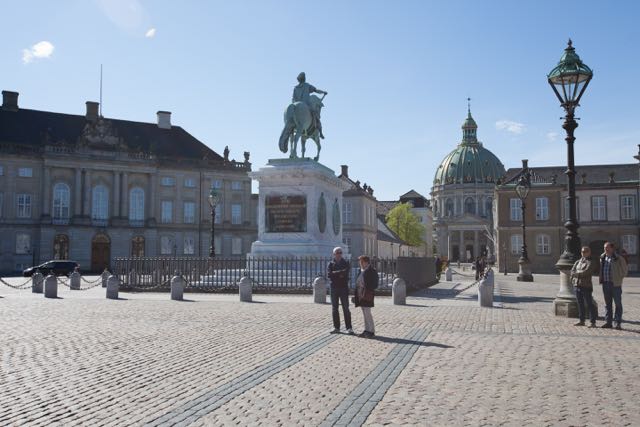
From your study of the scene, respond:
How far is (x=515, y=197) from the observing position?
211ft

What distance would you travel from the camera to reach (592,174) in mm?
65500

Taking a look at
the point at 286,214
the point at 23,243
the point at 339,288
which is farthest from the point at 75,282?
the point at 23,243

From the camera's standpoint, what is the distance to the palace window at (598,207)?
6294 cm

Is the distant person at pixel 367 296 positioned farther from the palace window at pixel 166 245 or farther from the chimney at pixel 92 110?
the chimney at pixel 92 110

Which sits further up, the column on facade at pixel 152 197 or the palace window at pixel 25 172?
the palace window at pixel 25 172

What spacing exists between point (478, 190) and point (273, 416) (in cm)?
16013

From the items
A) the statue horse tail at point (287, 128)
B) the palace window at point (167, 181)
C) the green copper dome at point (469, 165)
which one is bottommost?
the statue horse tail at point (287, 128)

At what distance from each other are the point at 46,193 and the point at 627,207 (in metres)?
56.3

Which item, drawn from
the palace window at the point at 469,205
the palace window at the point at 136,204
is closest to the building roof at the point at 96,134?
the palace window at the point at 136,204

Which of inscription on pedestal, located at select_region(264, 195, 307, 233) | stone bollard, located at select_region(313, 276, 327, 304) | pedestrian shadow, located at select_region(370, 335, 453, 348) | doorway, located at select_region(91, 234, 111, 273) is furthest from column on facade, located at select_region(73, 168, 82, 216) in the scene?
pedestrian shadow, located at select_region(370, 335, 453, 348)

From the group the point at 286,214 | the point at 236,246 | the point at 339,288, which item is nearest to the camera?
the point at 339,288

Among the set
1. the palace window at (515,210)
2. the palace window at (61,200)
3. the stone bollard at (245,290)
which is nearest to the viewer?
the stone bollard at (245,290)

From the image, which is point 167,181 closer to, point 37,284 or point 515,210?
point 515,210

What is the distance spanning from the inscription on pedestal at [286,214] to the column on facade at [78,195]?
40.2 meters
